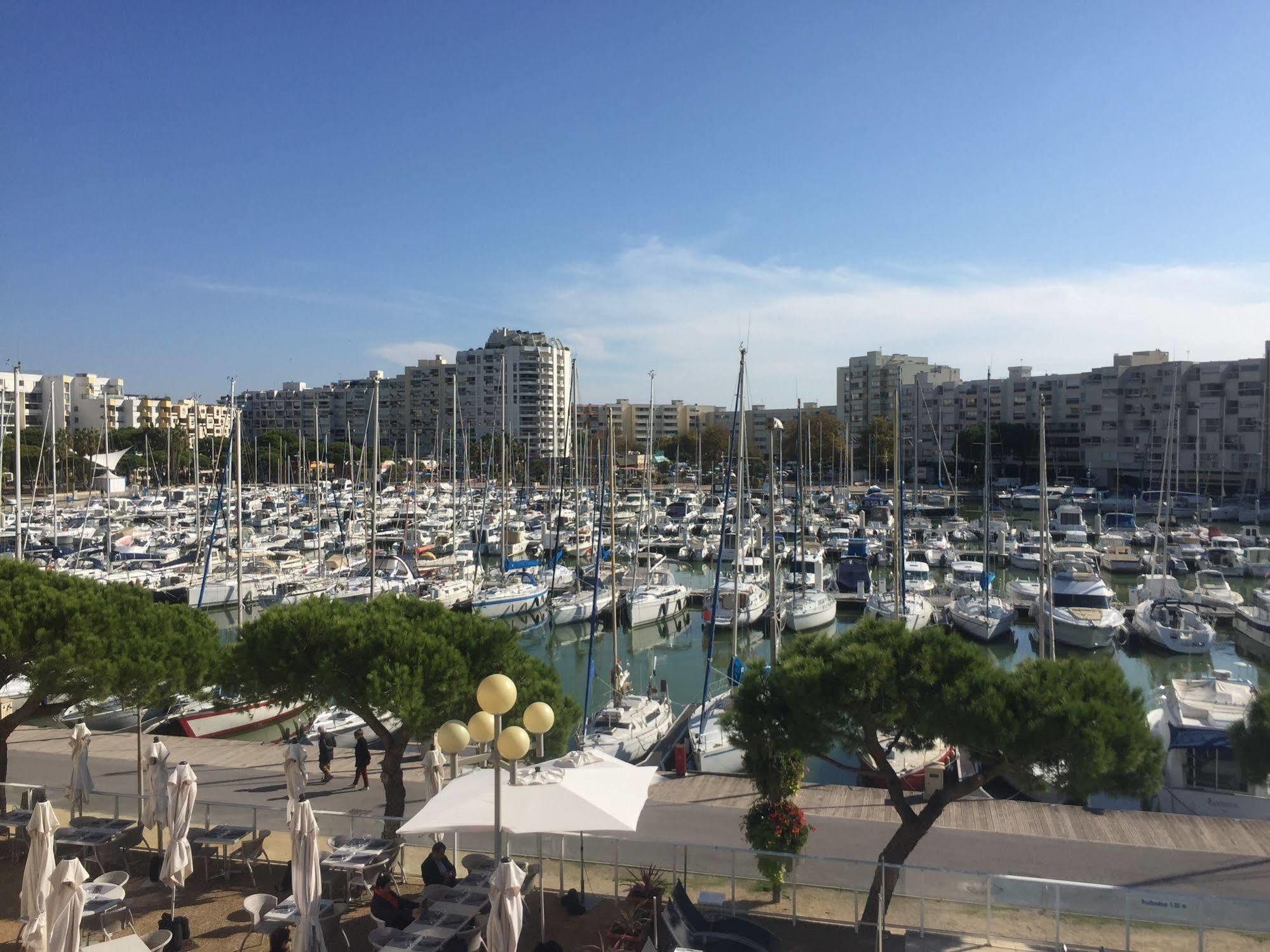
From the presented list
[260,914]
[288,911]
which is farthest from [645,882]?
[260,914]

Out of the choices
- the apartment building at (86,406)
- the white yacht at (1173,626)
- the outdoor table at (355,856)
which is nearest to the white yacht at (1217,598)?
the white yacht at (1173,626)

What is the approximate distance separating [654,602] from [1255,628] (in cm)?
2278

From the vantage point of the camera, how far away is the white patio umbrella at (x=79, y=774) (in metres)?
12.6

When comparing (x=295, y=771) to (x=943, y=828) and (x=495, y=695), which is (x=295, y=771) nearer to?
(x=495, y=695)

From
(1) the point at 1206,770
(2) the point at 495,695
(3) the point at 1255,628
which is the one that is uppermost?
(2) the point at 495,695

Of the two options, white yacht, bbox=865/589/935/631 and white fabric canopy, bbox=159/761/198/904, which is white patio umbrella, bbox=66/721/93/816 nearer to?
white fabric canopy, bbox=159/761/198/904

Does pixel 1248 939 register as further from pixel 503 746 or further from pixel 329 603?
pixel 329 603

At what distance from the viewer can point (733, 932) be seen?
29.5 feet

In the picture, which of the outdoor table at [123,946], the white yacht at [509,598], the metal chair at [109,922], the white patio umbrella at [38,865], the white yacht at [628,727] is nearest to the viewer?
the outdoor table at [123,946]

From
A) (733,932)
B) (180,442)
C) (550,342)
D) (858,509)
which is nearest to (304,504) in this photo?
(180,442)

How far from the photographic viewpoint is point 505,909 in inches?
310

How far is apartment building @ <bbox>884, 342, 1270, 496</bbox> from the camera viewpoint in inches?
3366

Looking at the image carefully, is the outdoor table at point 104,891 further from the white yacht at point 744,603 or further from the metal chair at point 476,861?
the white yacht at point 744,603

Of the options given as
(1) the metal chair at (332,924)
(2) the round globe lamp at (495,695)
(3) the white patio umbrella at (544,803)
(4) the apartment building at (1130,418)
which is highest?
(4) the apartment building at (1130,418)
